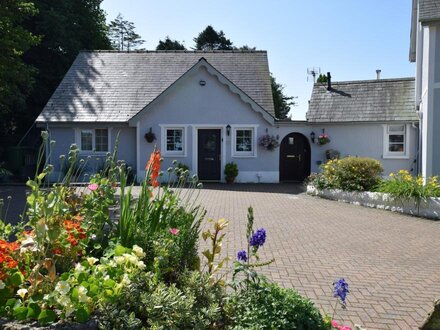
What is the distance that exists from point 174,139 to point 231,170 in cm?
316

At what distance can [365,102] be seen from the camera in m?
20.3

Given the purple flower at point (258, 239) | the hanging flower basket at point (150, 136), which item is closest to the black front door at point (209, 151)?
the hanging flower basket at point (150, 136)

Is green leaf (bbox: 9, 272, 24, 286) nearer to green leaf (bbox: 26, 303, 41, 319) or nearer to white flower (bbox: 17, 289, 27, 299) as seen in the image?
white flower (bbox: 17, 289, 27, 299)

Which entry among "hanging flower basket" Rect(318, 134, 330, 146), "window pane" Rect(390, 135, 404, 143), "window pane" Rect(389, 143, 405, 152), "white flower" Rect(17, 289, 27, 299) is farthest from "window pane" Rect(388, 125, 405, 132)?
"white flower" Rect(17, 289, 27, 299)

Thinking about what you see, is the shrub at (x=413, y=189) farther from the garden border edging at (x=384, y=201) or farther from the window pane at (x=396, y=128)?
the window pane at (x=396, y=128)

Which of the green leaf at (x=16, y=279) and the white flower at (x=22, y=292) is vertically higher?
the green leaf at (x=16, y=279)

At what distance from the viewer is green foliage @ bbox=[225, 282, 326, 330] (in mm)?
3088

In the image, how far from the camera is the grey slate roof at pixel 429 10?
13070 millimetres

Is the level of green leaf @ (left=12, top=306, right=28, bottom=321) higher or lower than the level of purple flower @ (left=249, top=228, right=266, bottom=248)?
lower

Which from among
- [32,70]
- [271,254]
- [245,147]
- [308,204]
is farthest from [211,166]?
[271,254]

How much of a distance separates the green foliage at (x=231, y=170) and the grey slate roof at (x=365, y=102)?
436cm

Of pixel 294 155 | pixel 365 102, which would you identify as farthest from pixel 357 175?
pixel 365 102

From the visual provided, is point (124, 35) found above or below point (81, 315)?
above

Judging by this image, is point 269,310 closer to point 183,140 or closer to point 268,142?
point 268,142
